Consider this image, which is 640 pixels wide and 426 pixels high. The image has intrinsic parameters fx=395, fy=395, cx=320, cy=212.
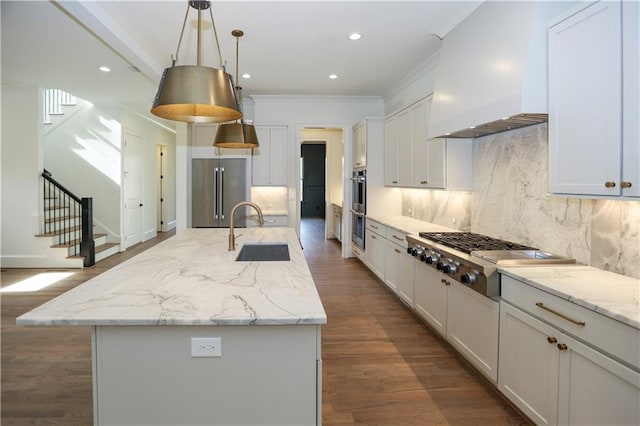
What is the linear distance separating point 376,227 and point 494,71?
3.06 m

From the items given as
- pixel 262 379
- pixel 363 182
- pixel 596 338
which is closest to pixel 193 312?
pixel 262 379

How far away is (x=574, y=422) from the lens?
5.96 feet

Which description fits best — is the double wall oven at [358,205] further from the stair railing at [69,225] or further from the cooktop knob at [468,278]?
the stair railing at [69,225]

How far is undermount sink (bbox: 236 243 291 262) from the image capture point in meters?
3.21

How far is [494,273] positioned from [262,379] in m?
1.57

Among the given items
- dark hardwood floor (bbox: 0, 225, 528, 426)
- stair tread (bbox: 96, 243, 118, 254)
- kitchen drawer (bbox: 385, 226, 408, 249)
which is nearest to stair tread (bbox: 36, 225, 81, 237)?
stair tread (bbox: 96, 243, 118, 254)

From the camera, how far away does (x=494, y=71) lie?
2686 mm

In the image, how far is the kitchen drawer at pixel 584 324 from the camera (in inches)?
60.5

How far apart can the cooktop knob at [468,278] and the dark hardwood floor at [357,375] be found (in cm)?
73

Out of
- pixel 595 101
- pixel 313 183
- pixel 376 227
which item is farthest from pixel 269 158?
pixel 313 183

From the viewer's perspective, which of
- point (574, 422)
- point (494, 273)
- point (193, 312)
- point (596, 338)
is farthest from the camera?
point (494, 273)

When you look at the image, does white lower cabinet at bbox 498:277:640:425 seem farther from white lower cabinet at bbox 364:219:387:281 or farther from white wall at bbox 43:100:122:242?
white wall at bbox 43:100:122:242

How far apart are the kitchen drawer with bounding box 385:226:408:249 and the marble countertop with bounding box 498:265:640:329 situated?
6.13ft

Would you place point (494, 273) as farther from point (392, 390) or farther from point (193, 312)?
point (193, 312)
